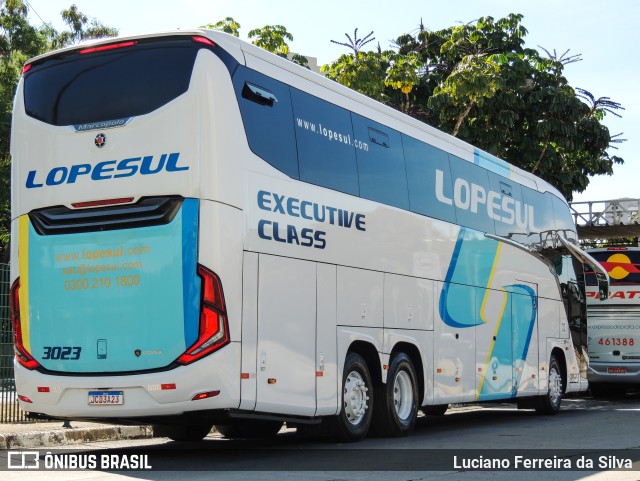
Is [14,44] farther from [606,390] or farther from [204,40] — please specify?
[204,40]

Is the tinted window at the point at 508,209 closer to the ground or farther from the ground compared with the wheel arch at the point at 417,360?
farther from the ground

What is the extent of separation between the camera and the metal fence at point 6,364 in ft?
45.2

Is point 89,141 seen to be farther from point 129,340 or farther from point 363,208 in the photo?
point 363,208

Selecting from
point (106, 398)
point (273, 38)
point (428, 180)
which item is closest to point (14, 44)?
point (273, 38)

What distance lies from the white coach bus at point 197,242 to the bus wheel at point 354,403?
1.1 inches

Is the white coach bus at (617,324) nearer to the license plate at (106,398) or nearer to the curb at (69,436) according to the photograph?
the curb at (69,436)

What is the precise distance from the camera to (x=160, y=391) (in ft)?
31.5


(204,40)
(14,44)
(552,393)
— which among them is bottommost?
(552,393)

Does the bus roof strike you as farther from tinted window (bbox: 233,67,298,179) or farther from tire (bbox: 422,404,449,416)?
tire (bbox: 422,404,449,416)

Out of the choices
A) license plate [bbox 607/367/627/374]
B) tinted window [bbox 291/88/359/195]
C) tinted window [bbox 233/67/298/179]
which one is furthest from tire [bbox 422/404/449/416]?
tinted window [bbox 233/67/298/179]

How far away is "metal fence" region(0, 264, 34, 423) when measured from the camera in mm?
13789

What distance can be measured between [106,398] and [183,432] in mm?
3134

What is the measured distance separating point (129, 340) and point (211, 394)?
1.01 m

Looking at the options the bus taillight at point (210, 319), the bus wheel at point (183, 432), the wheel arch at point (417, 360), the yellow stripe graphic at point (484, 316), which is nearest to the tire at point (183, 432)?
the bus wheel at point (183, 432)
